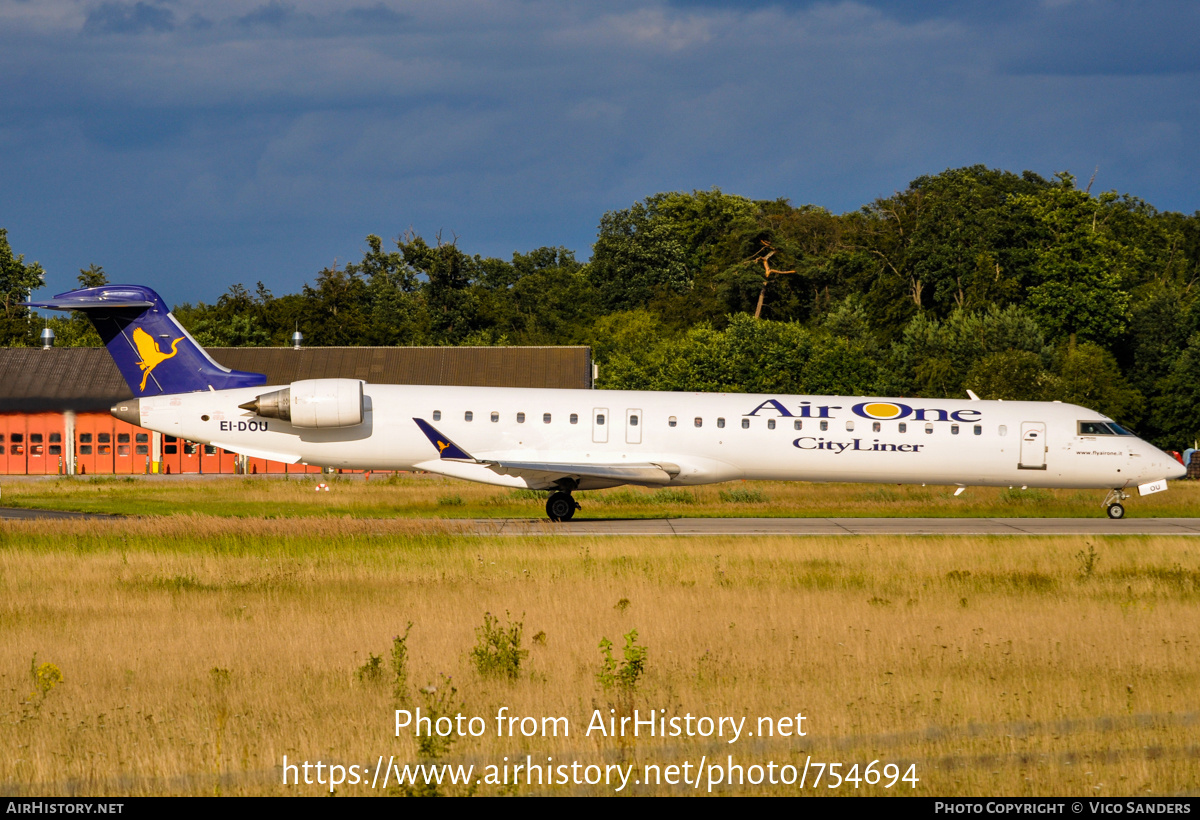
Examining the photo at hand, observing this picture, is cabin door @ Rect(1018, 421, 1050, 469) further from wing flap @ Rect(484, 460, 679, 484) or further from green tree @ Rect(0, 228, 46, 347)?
green tree @ Rect(0, 228, 46, 347)

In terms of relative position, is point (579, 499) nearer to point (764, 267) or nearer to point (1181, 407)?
point (1181, 407)

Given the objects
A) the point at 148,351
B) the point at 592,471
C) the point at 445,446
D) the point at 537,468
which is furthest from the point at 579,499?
the point at 148,351

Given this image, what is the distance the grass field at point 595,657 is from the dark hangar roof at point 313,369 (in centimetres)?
3465

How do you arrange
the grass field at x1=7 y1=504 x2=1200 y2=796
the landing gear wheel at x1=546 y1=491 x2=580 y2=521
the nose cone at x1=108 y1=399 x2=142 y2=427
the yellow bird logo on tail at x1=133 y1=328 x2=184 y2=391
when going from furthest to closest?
the yellow bird logo on tail at x1=133 y1=328 x2=184 y2=391 → the nose cone at x1=108 y1=399 x2=142 y2=427 → the landing gear wheel at x1=546 y1=491 x2=580 y2=521 → the grass field at x1=7 y1=504 x2=1200 y2=796

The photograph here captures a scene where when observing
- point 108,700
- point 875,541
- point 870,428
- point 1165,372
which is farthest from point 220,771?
point 1165,372

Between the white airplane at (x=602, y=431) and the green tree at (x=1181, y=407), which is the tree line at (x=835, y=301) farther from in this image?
the white airplane at (x=602, y=431)

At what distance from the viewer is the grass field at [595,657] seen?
864cm

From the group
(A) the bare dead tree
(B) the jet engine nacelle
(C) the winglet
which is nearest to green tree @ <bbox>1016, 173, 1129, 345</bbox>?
(A) the bare dead tree

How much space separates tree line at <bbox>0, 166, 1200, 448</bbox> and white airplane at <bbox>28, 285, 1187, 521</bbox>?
27.6m

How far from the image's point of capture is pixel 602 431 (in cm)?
2656

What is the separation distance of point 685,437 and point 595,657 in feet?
48.5

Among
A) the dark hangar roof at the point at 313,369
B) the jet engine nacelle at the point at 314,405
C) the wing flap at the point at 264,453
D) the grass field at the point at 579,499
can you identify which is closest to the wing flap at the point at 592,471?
the grass field at the point at 579,499

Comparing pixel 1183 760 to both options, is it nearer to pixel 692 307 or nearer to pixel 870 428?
pixel 870 428

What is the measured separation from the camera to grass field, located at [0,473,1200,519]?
3070 centimetres
